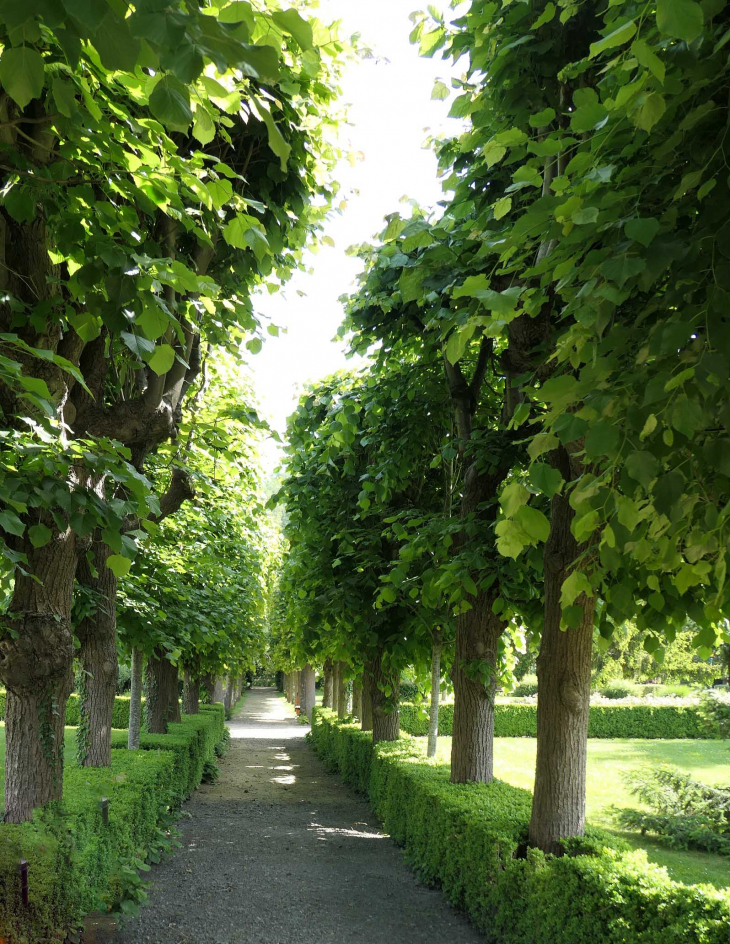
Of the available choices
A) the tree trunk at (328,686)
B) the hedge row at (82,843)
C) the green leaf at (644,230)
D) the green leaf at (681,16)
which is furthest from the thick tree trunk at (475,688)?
the tree trunk at (328,686)

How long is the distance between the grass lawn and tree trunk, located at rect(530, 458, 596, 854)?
158cm

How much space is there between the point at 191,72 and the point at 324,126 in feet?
15.5

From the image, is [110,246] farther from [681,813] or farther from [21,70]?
[681,813]

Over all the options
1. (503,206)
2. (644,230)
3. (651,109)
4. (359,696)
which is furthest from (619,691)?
(651,109)

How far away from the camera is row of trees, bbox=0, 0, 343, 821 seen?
172 centimetres

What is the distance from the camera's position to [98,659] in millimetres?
8266

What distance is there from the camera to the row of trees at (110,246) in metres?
1.72

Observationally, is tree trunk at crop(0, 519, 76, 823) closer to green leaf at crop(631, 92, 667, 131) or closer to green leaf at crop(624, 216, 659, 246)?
green leaf at crop(624, 216, 659, 246)

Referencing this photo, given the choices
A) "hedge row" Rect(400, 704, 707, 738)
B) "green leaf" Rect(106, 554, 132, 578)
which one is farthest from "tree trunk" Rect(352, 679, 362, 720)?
"green leaf" Rect(106, 554, 132, 578)

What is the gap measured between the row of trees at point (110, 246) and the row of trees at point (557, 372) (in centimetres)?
104

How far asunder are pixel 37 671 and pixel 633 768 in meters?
18.3

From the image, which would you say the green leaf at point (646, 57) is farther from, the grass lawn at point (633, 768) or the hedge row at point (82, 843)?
the grass lawn at point (633, 768)

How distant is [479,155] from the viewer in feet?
18.7

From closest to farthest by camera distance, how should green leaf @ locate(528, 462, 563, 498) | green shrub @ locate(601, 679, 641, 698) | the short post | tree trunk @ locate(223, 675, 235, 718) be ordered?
1. green leaf @ locate(528, 462, 563, 498)
2. the short post
3. tree trunk @ locate(223, 675, 235, 718)
4. green shrub @ locate(601, 679, 641, 698)
